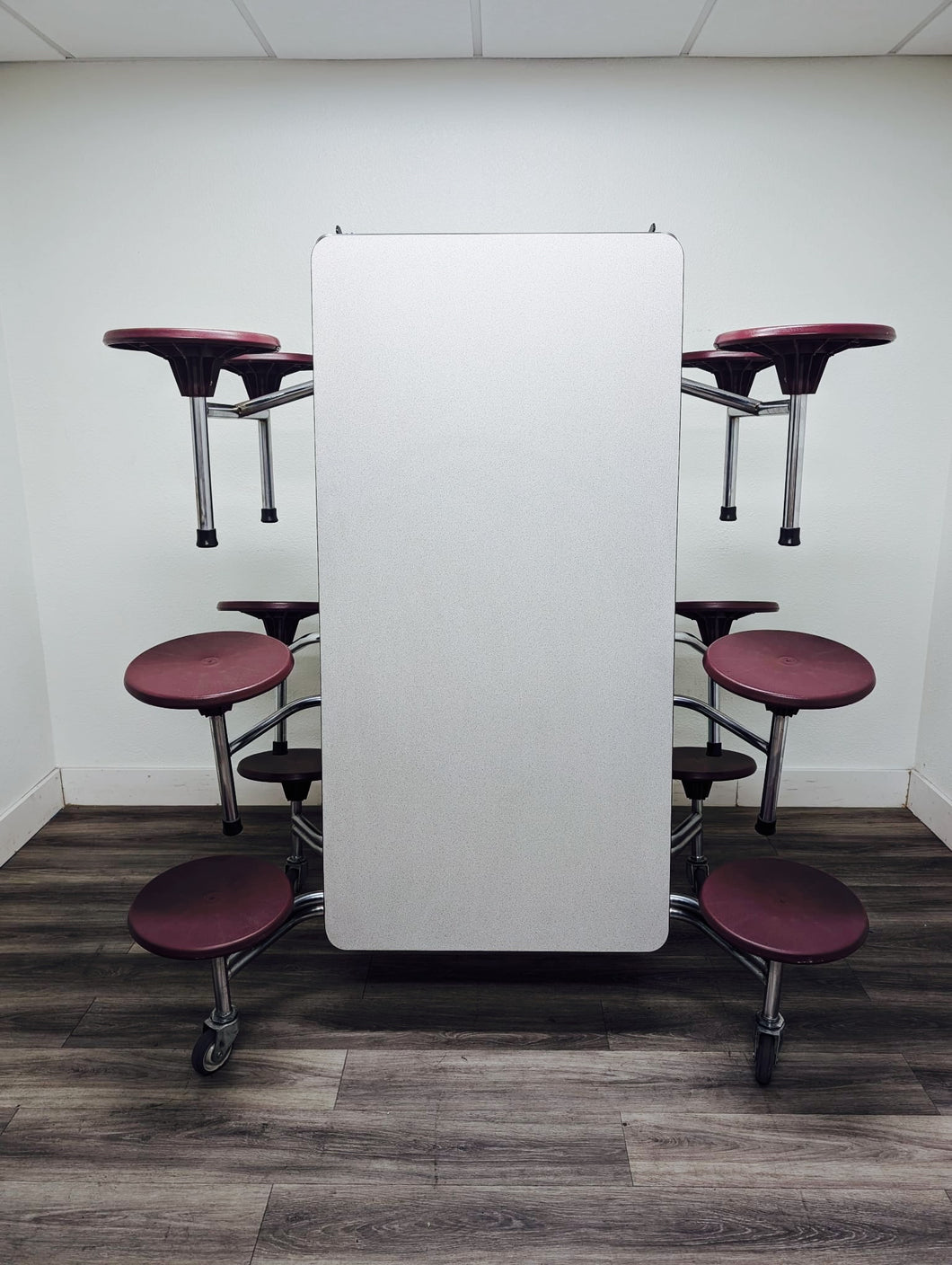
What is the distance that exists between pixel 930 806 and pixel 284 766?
1.97 meters

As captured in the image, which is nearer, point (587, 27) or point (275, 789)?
point (587, 27)

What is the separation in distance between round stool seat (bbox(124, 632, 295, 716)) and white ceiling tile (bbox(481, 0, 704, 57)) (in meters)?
1.63

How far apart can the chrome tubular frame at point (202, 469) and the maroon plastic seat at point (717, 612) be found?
1115 millimetres

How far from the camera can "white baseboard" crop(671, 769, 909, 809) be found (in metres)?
2.71

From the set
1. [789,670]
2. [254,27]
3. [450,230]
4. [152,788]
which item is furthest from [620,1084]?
[254,27]

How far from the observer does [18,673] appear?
253 centimetres

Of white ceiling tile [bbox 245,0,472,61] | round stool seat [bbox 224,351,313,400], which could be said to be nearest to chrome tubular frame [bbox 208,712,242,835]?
round stool seat [bbox 224,351,313,400]

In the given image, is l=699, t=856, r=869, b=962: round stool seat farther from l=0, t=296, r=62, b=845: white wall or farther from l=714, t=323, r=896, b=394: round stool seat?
l=0, t=296, r=62, b=845: white wall

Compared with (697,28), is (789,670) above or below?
below

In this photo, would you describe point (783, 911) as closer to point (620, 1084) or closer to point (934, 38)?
point (620, 1084)

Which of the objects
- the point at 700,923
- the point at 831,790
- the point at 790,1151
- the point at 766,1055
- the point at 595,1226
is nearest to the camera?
the point at 595,1226

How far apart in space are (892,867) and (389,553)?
1749 millimetres

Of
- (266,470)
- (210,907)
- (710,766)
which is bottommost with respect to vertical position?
(210,907)

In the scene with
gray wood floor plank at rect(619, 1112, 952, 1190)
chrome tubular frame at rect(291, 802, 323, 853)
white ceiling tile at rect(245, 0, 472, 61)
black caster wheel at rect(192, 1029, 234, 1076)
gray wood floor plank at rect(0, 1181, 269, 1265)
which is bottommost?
gray wood floor plank at rect(0, 1181, 269, 1265)
